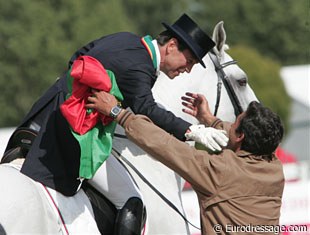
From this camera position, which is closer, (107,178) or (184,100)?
(107,178)

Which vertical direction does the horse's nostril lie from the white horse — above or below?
above

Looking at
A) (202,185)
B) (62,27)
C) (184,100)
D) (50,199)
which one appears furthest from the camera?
(62,27)

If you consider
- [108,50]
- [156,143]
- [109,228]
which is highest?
[108,50]

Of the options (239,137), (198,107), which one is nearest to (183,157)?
(239,137)

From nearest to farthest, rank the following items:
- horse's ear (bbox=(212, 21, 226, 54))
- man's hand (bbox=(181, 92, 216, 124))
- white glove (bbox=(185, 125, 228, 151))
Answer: white glove (bbox=(185, 125, 228, 151)) → man's hand (bbox=(181, 92, 216, 124)) → horse's ear (bbox=(212, 21, 226, 54))

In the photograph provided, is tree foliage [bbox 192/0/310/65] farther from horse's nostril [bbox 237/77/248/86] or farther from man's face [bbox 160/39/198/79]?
man's face [bbox 160/39/198/79]

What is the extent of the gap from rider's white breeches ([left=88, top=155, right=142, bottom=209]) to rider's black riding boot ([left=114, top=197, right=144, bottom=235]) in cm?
5

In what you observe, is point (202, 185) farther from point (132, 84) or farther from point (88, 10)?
point (88, 10)

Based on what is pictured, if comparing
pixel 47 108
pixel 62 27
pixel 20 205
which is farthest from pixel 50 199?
pixel 62 27

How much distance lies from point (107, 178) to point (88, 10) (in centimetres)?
2093

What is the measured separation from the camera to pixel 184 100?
17.1 ft

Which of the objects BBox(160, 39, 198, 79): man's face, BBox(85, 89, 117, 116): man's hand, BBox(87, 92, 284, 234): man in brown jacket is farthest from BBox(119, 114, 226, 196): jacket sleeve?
BBox(160, 39, 198, 79): man's face

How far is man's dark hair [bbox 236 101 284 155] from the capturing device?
3.99 m

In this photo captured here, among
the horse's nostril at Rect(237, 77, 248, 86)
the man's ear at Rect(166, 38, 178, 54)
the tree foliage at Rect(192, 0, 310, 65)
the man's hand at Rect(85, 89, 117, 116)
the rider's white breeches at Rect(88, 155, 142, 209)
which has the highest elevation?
the tree foliage at Rect(192, 0, 310, 65)
